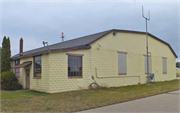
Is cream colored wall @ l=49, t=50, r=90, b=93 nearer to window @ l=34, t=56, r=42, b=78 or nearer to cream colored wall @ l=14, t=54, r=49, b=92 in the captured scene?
cream colored wall @ l=14, t=54, r=49, b=92

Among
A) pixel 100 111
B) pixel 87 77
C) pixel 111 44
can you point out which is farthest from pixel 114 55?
pixel 100 111

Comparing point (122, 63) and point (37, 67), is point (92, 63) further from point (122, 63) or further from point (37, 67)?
point (37, 67)

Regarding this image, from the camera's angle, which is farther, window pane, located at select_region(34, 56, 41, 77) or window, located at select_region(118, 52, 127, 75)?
window, located at select_region(118, 52, 127, 75)

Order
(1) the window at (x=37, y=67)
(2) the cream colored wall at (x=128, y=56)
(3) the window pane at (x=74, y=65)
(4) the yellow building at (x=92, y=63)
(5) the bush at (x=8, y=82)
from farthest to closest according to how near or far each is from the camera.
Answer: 1. (2) the cream colored wall at (x=128, y=56)
2. (5) the bush at (x=8, y=82)
3. (1) the window at (x=37, y=67)
4. (3) the window pane at (x=74, y=65)
5. (4) the yellow building at (x=92, y=63)

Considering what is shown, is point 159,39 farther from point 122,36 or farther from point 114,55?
point 114,55

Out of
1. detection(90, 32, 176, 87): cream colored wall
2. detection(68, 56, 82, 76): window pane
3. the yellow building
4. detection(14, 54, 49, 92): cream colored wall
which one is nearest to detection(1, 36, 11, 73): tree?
the yellow building

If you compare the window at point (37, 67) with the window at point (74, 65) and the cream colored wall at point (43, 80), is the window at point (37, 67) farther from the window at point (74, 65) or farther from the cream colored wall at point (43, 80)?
the window at point (74, 65)

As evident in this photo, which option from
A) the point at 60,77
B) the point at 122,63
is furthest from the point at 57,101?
the point at 122,63

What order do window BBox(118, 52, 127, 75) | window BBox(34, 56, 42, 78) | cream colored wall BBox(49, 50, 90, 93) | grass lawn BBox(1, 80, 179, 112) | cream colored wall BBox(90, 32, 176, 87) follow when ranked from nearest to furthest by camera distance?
1. grass lawn BBox(1, 80, 179, 112)
2. cream colored wall BBox(49, 50, 90, 93)
3. window BBox(34, 56, 42, 78)
4. cream colored wall BBox(90, 32, 176, 87)
5. window BBox(118, 52, 127, 75)

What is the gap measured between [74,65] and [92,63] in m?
1.77

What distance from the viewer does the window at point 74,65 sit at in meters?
14.0

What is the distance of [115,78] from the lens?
1708 cm

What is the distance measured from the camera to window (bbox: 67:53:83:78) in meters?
14.0

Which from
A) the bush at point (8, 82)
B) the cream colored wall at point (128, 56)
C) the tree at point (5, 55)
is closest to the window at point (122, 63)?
the cream colored wall at point (128, 56)
